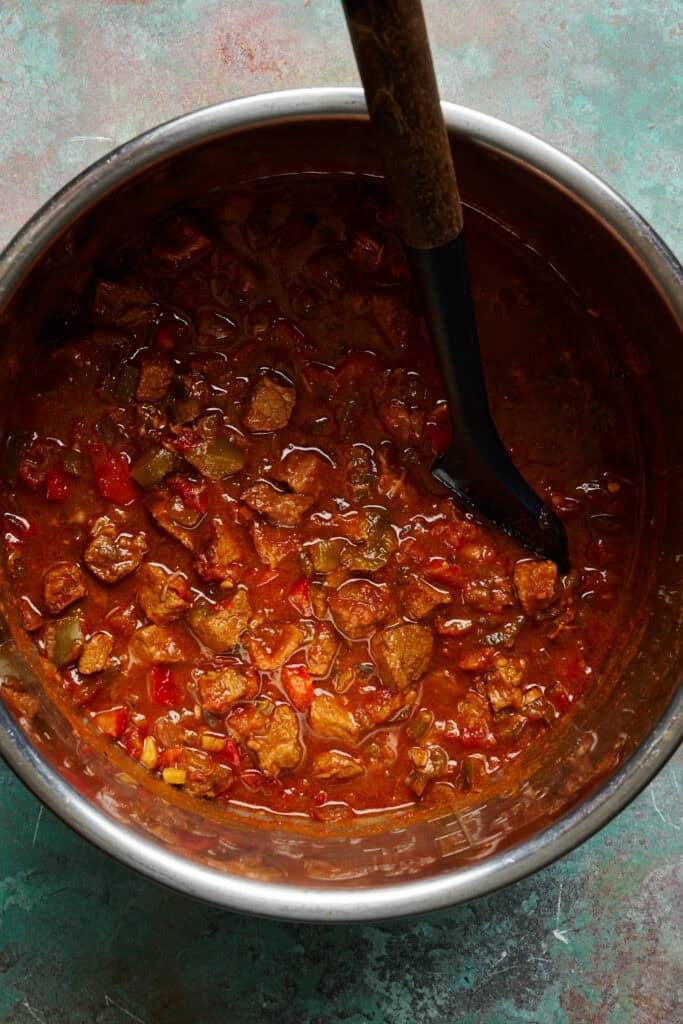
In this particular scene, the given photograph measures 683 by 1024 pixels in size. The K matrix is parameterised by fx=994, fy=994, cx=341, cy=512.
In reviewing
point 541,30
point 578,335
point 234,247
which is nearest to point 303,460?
point 234,247

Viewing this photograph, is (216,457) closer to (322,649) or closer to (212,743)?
(322,649)

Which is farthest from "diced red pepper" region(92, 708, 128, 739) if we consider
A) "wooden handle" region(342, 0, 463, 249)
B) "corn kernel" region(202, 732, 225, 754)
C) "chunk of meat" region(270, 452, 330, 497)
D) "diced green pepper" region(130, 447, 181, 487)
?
"wooden handle" region(342, 0, 463, 249)

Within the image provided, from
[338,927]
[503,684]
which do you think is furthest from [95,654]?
[503,684]

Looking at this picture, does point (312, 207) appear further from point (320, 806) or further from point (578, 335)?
point (320, 806)

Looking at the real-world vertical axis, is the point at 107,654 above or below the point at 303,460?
below

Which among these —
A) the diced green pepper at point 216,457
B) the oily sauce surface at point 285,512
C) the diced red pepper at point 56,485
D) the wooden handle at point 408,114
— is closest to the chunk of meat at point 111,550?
the oily sauce surface at point 285,512

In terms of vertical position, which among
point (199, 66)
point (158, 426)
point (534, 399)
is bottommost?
point (158, 426)
